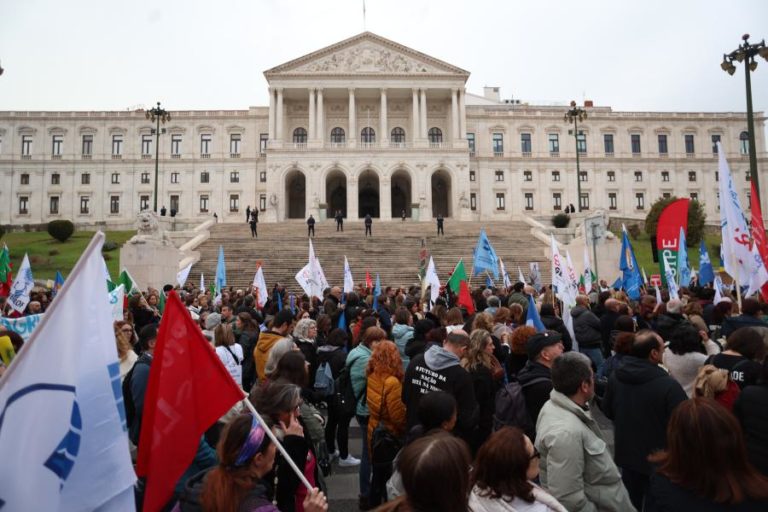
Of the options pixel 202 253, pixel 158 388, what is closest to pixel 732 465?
pixel 158 388

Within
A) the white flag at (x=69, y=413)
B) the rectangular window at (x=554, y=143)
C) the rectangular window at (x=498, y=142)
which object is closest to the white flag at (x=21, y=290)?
the white flag at (x=69, y=413)

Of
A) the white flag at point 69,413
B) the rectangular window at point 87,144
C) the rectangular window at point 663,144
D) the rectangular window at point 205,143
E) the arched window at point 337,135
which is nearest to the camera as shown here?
the white flag at point 69,413

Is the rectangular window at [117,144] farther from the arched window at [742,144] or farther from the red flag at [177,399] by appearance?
the arched window at [742,144]

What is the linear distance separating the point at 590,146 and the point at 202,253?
47.8 m

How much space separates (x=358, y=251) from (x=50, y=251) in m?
21.4

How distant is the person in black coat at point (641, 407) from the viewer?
4.25m

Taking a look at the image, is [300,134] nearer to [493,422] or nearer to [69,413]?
[493,422]

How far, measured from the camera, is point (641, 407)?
170 inches

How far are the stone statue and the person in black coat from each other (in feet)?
82.5

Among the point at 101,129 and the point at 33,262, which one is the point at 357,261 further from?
the point at 101,129

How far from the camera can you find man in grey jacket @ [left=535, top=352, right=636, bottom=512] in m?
3.57

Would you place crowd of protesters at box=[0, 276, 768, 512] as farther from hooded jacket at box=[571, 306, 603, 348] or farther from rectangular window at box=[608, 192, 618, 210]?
rectangular window at box=[608, 192, 618, 210]

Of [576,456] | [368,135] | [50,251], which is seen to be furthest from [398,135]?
[576,456]

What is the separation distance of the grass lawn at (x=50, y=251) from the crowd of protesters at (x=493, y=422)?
2586 centimetres
